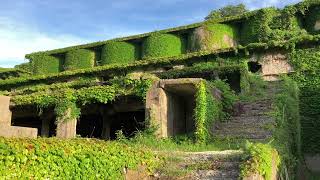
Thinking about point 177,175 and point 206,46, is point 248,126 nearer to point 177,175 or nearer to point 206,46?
point 177,175

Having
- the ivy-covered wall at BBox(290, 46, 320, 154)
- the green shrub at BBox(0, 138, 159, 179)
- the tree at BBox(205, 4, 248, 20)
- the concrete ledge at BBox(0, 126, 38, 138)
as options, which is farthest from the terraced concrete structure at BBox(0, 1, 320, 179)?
the tree at BBox(205, 4, 248, 20)

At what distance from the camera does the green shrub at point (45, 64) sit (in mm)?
37156

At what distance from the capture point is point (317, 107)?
68.2ft

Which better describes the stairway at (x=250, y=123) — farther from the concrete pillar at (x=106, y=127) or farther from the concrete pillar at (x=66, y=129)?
the concrete pillar at (x=106, y=127)

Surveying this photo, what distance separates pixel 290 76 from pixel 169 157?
14677 mm

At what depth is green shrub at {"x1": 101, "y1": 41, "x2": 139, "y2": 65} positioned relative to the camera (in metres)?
33.9

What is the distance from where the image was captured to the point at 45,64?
123ft

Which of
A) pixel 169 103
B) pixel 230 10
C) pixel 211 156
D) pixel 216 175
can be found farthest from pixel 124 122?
pixel 230 10

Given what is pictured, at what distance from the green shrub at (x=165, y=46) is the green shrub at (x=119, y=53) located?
1673mm

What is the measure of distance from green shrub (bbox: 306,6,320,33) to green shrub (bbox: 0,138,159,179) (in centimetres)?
1945

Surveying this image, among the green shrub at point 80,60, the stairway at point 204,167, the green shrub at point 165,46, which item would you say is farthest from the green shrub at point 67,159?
the green shrub at point 80,60

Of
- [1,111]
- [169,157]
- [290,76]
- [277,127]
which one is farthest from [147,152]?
[290,76]

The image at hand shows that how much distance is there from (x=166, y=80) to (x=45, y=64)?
2377cm

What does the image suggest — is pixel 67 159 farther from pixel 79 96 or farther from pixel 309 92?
pixel 309 92
